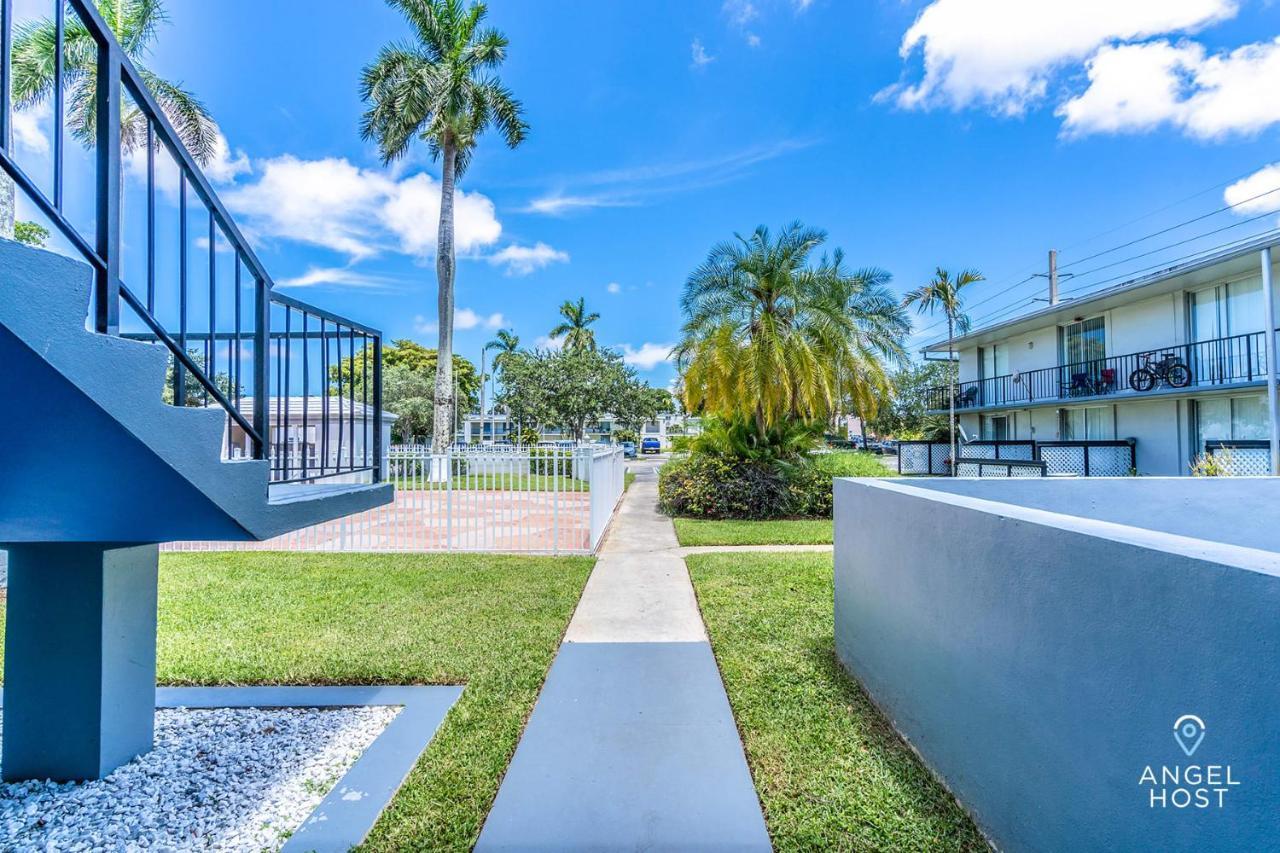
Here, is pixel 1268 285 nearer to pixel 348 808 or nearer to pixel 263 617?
pixel 348 808

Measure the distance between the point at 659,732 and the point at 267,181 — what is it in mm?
16650

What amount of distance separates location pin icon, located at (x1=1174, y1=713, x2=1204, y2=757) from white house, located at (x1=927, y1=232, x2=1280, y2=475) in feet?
44.6

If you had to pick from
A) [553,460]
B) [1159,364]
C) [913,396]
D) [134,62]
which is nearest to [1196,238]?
[1159,364]

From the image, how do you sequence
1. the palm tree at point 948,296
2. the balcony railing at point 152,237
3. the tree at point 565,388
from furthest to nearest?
the tree at point 565,388, the palm tree at point 948,296, the balcony railing at point 152,237

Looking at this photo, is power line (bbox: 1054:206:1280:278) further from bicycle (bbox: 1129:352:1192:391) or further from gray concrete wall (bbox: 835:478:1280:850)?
gray concrete wall (bbox: 835:478:1280:850)

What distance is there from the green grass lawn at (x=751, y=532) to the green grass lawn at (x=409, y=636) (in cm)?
267

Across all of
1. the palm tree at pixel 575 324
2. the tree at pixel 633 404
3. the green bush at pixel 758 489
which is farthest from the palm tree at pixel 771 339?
the palm tree at pixel 575 324

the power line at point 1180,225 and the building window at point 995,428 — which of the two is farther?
the building window at point 995,428

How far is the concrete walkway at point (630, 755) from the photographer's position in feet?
7.58

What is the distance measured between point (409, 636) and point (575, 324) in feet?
126

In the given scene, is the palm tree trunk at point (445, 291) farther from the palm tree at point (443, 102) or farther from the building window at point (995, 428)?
the building window at point (995, 428)

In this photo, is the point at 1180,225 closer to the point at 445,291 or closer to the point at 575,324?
the point at 445,291

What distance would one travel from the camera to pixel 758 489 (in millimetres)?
11195

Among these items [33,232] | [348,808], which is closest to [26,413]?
[348,808]
